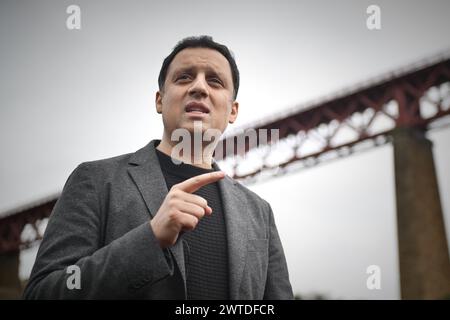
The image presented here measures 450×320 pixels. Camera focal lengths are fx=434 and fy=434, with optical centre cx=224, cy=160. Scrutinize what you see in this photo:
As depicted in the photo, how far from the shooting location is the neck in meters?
2.20

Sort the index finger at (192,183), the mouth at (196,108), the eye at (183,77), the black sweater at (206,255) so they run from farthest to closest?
the eye at (183,77) → the mouth at (196,108) → the black sweater at (206,255) → the index finger at (192,183)

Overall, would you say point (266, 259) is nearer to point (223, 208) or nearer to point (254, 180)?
point (223, 208)

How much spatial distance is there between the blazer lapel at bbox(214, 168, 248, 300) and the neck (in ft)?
0.57

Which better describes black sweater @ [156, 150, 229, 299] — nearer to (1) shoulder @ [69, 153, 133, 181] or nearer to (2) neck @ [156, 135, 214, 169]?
(2) neck @ [156, 135, 214, 169]

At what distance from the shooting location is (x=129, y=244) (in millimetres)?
1555

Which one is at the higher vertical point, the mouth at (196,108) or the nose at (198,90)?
the nose at (198,90)

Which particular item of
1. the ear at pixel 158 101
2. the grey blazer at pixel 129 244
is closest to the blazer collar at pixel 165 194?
the grey blazer at pixel 129 244

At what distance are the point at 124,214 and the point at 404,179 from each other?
35.9 ft

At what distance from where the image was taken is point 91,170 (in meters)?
1.99

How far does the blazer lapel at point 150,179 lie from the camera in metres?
1.88

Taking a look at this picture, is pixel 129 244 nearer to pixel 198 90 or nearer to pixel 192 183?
pixel 192 183

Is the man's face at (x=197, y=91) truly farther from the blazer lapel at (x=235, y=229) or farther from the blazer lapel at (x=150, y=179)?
the blazer lapel at (x=235, y=229)

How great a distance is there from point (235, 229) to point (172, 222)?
656 millimetres

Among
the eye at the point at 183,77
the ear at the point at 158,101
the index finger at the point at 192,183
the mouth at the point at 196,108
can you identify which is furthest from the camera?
the ear at the point at 158,101
